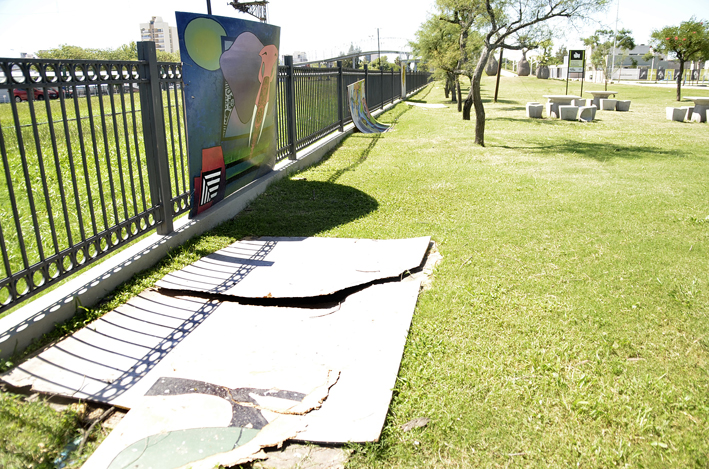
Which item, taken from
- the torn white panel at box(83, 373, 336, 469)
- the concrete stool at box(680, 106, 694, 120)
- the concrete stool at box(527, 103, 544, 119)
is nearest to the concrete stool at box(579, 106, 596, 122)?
the concrete stool at box(527, 103, 544, 119)

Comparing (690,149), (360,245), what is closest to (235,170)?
(360,245)

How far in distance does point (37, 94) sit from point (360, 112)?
44.0 feet

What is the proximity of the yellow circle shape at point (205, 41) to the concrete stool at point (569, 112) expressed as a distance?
18.6m

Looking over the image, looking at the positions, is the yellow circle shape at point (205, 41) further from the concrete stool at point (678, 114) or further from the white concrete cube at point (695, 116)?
the concrete stool at point (678, 114)

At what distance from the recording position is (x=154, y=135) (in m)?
5.03

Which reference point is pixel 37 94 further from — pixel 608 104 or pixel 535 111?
pixel 608 104

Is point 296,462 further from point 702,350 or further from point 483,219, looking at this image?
point 483,219

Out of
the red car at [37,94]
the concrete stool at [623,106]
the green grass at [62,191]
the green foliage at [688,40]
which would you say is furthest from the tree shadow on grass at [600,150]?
the green foliage at [688,40]

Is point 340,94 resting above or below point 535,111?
above

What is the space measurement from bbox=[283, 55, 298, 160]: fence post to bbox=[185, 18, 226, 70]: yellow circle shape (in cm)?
356

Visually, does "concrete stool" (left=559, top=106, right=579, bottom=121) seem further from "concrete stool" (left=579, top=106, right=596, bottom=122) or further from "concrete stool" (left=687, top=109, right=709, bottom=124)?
"concrete stool" (left=687, top=109, right=709, bottom=124)

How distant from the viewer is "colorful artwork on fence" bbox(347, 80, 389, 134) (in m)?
15.6

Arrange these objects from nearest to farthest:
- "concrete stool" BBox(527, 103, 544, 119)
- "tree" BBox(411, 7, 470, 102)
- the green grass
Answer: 1. the green grass
2. "concrete stool" BBox(527, 103, 544, 119)
3. "tree" BBox(411, 7, 470, 102)

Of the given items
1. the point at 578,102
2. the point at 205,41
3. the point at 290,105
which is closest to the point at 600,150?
the point at 290,105
